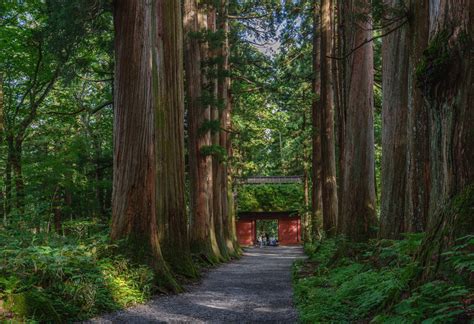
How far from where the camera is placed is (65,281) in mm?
6062

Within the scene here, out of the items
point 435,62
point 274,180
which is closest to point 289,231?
point 274,180

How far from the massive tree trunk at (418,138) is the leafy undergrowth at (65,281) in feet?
13.7

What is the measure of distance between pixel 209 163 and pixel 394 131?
32.5 feet

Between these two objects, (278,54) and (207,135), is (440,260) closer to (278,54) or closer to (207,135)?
(207,135)

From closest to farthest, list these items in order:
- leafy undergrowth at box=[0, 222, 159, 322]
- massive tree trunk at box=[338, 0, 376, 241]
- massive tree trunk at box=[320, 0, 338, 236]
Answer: leafy undergrowth at box=[0, 222, 159, 322], massive tree trunk at box=[338, 0, 376, 241], massive tree trunk at box=[320, 0, 338, 236]

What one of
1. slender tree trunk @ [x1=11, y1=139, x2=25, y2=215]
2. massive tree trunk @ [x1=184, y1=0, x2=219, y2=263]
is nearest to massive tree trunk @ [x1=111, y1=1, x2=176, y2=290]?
massive tree trunk @ [x1=184, y1=0, x2=219, y2=263]

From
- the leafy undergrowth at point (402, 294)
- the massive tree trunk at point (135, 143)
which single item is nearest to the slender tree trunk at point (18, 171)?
the massive tree trunk at point (135, 143)

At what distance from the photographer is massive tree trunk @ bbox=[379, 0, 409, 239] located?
23.6 feet

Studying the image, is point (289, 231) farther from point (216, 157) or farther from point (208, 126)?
point (208, 126)

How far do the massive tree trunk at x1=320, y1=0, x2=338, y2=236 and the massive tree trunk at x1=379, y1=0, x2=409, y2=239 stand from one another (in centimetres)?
907

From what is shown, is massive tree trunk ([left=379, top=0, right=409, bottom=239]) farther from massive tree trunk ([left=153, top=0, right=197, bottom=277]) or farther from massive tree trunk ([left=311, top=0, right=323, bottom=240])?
massive tree trunk ([left=311, top=0, right=323, bottom=240])

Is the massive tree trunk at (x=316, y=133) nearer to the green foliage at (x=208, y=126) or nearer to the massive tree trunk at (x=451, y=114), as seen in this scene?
the green foliage at (x=208, y=126)

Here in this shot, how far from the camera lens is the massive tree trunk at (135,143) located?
311 inches

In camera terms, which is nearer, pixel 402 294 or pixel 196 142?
pixel 402 294
